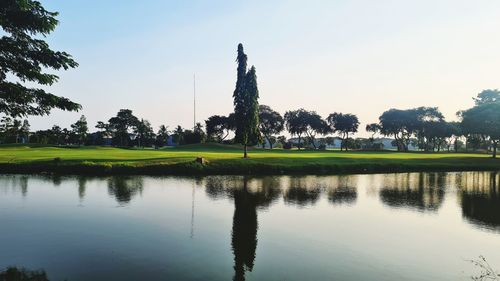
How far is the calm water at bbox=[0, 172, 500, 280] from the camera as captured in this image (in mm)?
15961

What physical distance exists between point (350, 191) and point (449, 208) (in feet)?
34.6

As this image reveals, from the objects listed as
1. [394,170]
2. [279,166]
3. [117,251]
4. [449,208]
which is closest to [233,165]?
[279,166]

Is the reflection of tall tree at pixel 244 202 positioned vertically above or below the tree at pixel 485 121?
below

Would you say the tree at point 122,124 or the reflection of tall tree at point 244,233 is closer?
the reflection of tall tree at point 244,233

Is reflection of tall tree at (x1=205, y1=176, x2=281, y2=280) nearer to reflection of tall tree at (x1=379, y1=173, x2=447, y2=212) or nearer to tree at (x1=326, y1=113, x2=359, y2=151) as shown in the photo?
reflection of tall tree at (x1=379, y1=173, x2=447, y2=212)

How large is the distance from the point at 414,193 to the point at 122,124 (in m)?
156

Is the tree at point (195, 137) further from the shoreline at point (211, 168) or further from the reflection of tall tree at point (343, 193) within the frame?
the reflection of tall tree at point (343, 193)

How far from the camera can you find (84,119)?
534ft

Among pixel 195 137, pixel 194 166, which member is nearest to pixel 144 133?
pixel 195 137

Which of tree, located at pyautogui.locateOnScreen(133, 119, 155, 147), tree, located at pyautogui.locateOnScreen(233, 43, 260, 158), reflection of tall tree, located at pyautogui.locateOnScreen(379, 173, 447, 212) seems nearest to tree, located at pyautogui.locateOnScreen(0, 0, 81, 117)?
reflection of tall tree, located at pyautogui.locateOnScreen(379, 173, 447, 212)

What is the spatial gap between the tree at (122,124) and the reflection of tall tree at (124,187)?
13656cm

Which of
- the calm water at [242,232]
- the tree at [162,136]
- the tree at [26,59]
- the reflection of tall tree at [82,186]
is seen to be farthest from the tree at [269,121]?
the tree at [26,59]

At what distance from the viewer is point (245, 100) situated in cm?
7269

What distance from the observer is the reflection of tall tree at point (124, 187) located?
3378 centimetres
